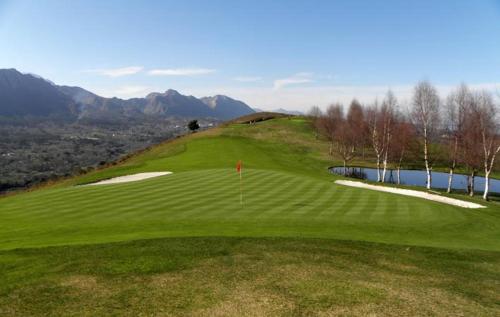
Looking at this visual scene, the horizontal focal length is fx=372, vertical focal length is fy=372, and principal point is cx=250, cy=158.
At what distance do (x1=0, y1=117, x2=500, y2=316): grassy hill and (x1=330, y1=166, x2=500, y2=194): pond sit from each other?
38.7 metres

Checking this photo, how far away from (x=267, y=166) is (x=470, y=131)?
1207 inches

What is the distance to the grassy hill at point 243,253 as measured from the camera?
38.4ft

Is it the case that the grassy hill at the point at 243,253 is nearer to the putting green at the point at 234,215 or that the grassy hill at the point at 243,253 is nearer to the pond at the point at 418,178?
the putting green at the point at 234,215

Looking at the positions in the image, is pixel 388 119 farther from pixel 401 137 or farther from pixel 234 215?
pixel 234 215

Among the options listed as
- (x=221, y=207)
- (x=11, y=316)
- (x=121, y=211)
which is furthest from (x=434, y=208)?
(x=11, y=316)

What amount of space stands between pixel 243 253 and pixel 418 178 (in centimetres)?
6611

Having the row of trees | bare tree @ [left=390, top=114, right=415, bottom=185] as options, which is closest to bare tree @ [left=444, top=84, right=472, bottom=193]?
the row of trees

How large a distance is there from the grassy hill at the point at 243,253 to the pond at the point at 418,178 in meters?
38.7

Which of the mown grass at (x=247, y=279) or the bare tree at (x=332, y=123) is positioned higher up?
the bare tree at (x=332, y=123)

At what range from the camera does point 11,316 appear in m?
10.5

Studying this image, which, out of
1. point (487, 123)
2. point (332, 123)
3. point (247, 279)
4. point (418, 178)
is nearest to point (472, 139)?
point (487, 123)

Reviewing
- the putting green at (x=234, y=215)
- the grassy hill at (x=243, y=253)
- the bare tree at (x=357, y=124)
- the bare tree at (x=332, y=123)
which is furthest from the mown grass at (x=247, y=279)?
the bare tree at (x=332, y=123)

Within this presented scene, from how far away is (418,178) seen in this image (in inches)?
2894

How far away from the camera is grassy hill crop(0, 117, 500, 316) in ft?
38.4
